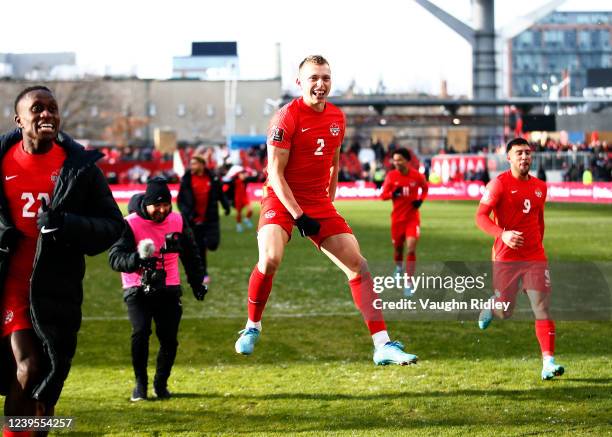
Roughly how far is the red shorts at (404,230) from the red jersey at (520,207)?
25.3ft

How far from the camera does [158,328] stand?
34.9 feet

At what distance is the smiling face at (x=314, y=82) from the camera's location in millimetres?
8484

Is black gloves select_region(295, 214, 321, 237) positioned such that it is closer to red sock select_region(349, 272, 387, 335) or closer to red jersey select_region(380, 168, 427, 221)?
red sock select_region(349, 272, 387, 335)

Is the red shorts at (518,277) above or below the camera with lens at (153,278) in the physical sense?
below

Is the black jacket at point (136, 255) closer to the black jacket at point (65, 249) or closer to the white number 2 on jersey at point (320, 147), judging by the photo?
the white number 2 on jersey at point (320, 147)

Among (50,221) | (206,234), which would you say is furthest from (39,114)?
(206,234)

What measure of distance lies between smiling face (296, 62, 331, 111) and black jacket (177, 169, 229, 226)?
9.15 meters

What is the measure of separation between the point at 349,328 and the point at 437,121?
7003 centimetres

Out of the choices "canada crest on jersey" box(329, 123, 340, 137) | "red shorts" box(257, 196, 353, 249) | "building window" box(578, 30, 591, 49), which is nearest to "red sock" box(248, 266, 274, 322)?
"red shorts" box(257, 196, 353, 249)

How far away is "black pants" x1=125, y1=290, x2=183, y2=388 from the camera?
10531 millimetres

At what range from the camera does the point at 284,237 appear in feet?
29.3

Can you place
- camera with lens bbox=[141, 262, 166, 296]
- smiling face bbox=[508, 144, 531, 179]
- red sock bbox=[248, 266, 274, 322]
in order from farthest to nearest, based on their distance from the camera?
smiling face bbox=[508, 144, 531, 179], camera with lens bbox=[141, 262, 166, 296], red sock bbox=[248, 266, 274, 322]

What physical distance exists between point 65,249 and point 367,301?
2971 mm

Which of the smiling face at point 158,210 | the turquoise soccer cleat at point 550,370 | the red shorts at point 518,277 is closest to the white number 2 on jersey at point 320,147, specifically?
the smiling face at point 158,210
